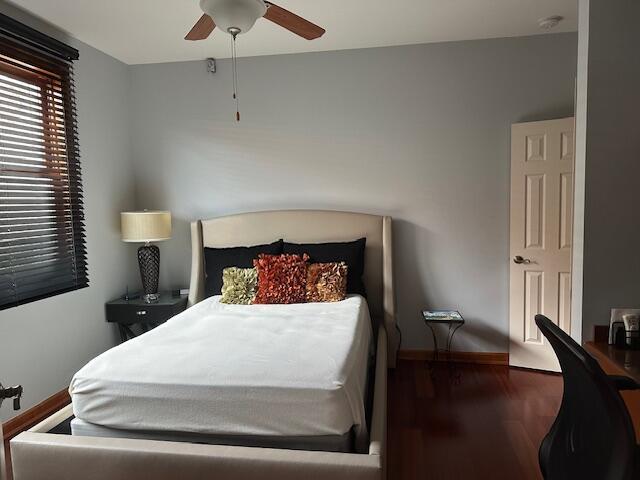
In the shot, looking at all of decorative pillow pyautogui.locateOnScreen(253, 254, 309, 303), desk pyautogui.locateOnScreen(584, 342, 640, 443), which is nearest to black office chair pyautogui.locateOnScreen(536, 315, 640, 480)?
desk pyautogui.locateOnScreen(584, 342, 640, 443)

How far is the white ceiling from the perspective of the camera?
2.68m

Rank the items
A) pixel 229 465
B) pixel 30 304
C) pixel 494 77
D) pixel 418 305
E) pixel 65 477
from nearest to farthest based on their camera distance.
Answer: pixel 229 465, pixel 65 477, pixel 30 304, pixel 494 77, pixel 418 305

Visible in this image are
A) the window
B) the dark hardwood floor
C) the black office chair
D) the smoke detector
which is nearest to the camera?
the black office chair

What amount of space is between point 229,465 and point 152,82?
10.8 ft

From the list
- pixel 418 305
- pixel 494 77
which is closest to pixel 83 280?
pixel 418 305

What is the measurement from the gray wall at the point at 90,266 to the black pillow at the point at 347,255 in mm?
1486

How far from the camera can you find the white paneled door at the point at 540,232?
3.12 meters

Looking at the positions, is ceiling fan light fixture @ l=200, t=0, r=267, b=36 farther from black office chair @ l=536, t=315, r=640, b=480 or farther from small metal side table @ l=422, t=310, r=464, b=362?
small metal side table @ l=422, t=310, r=464, b=362

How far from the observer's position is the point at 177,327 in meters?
2.49

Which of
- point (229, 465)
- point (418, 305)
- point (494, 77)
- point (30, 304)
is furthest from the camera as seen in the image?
point (418, 305)

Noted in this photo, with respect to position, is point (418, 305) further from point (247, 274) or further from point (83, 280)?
point (83, 280)

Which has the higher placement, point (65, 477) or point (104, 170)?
point (104, 170)

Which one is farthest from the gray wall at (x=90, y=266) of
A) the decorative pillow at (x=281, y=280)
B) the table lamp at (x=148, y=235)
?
the decorative pillow at (x=281, y=280)

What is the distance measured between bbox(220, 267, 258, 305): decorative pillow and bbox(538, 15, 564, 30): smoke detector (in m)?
2.66
